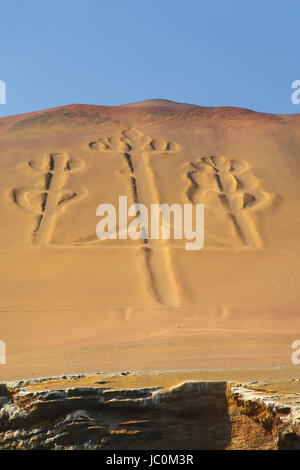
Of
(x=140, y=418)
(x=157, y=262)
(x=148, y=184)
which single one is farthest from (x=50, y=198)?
(x=140, y=418)

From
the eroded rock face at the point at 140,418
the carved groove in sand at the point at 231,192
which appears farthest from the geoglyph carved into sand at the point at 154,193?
the eroded rock face at the point at 140,418

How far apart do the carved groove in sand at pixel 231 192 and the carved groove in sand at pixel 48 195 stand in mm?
4333

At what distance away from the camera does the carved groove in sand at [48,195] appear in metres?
17.9

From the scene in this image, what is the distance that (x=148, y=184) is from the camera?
20.4 metres

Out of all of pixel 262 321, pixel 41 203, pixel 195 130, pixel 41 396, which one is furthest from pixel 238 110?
pixel 41 396

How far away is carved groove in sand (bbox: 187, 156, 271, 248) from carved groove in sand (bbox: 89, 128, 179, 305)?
1610 mm

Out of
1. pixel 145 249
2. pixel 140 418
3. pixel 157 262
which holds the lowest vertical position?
pixel 140 418

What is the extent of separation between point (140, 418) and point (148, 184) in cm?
1582

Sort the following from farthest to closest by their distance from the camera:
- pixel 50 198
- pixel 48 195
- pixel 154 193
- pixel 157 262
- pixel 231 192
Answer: pixel 231 192
pixel 154 193
pixel 48 195
pixel 50 198
pixel 157 262

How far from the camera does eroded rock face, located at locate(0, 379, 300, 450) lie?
4.82 meters

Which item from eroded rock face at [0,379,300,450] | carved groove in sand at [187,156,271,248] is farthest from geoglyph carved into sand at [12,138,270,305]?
eroded rock face at [0,379,300,450]

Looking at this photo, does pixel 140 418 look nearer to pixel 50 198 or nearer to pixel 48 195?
pixel 50 198

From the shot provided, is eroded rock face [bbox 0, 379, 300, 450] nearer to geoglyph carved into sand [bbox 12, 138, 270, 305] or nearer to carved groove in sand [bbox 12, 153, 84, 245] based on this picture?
geoglyph carved into sand [bbox 12, 138, 270, 305]

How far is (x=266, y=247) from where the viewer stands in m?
17.3
